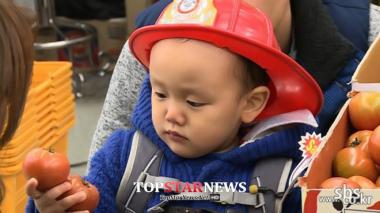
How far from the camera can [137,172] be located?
1168 mm

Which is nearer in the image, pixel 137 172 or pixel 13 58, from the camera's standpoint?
pixel 13 58

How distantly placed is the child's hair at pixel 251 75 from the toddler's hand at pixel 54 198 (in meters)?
0.34

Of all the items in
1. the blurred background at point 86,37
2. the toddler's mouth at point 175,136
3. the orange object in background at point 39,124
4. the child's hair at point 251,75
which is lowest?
the blurred background at point 86,37

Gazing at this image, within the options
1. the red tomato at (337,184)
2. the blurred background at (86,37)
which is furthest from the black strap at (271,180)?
the blurred background at (86,37)

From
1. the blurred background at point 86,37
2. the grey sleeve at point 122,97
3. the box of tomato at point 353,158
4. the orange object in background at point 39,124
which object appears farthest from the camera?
the blurred background at point 86,37

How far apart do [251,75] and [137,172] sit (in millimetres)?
269

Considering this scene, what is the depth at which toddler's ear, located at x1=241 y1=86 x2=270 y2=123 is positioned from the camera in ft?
3.85

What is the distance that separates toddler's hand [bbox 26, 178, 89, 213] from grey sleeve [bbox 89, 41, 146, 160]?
1.41ft

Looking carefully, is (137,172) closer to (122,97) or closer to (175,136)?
(175,136)

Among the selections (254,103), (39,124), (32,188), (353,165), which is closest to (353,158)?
(353,165)

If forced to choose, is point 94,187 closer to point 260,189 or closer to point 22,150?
point 260,189

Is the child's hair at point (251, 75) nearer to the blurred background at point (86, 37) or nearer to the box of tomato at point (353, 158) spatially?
the box of tomato at point (353, 158)

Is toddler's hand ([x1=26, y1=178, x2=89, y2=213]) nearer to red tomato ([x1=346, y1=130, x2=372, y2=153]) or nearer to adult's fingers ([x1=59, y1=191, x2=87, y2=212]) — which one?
adult's fingers ([x1=59, y1=191, x2=87, y2=212])

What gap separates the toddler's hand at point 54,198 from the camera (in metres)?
1.03
